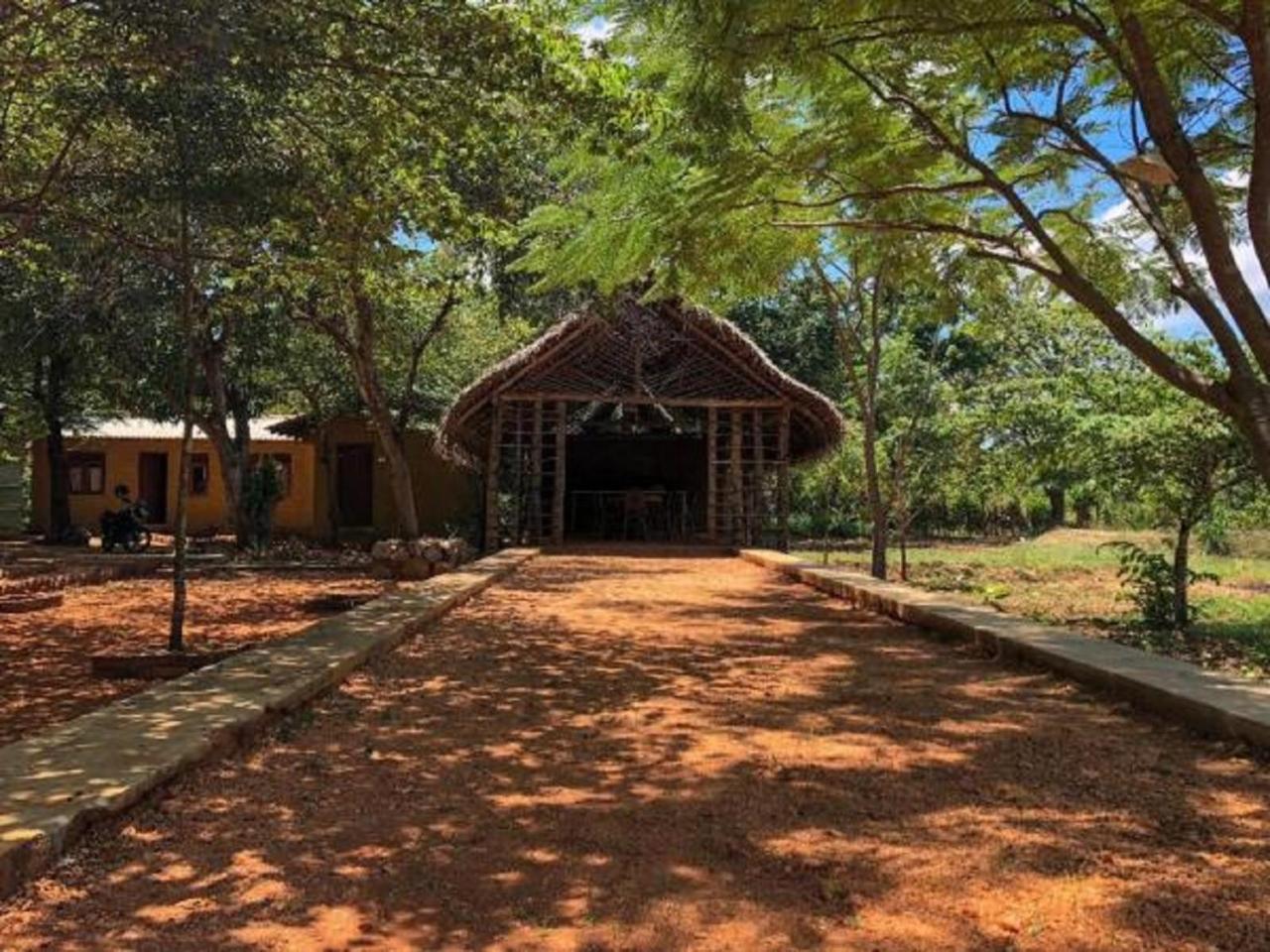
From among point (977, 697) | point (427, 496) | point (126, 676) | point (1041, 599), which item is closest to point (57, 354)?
point (427, 496)

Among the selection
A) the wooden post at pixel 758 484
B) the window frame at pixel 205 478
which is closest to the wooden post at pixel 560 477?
the wooden post at pixel 758 484

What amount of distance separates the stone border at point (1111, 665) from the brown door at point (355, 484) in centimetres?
2075

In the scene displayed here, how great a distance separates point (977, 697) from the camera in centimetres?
632

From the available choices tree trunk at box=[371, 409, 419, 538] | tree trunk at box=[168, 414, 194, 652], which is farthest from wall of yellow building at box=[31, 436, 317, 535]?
tree trunk at box=[168, 414, 194, 652]

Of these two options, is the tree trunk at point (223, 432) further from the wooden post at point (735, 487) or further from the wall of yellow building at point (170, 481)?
the wooden post at point (735, 487)

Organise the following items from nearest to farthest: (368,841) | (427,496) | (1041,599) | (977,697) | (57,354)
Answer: (368,841) → (977,697) → (1041,599) → (57,354) → (427,496)

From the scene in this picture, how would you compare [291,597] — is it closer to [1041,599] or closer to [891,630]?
[891,630]

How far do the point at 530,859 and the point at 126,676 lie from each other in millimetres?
5314

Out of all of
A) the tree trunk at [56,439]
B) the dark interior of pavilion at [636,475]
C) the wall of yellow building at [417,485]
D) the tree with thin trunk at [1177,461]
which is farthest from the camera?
the wall of yellow building at [417,485]

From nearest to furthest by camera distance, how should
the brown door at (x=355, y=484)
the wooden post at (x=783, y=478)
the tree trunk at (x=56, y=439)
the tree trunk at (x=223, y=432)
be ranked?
the wooden post at (x=783, y=478), the tree trunk at (x=223, y=432), the tree trunk at (x=56, y=439), the brown door at (x=355, y=484)

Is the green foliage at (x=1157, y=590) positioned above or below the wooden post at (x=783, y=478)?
below

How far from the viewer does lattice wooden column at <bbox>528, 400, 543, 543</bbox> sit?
19.3 metres

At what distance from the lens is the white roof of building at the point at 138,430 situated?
29.4 metres

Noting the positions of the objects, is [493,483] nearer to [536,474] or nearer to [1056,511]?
[536,474]
